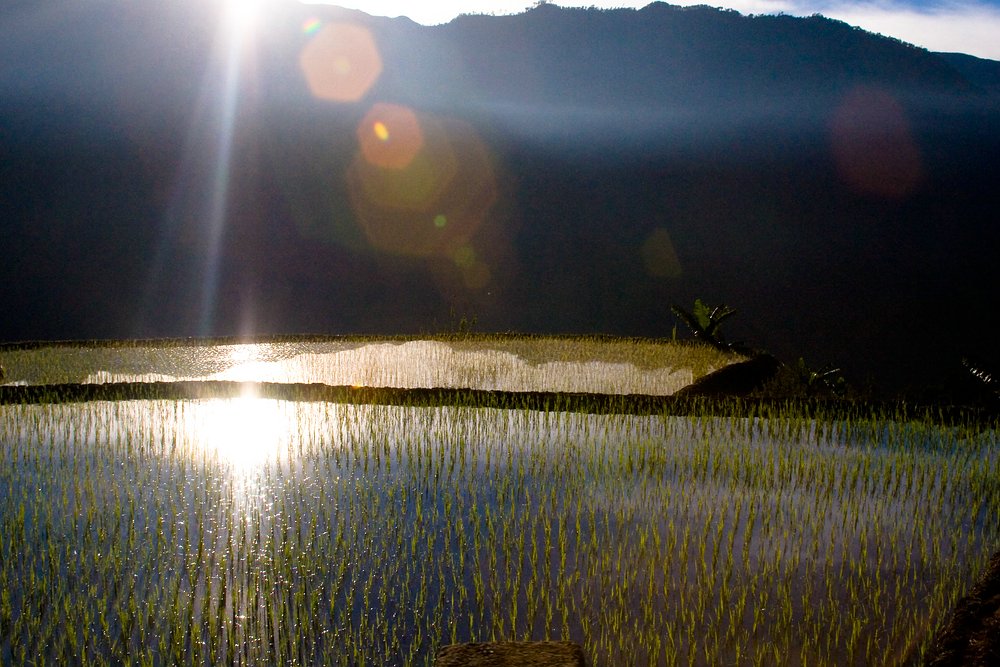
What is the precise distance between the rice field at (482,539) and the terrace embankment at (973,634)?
10.5 inches

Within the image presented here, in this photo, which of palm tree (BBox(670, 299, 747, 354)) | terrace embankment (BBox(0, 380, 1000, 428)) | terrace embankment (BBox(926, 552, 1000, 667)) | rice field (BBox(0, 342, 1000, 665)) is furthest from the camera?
palm tree (BBox(670, 299, 747, 354))

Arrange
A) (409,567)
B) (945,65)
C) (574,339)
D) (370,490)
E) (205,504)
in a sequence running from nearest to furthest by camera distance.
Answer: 1. (409,567)
2. (205,504)
3. (370,490)
4. (574,339)
5. (945,65)

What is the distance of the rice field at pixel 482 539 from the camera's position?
322 centimetres

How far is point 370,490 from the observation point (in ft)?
16.5

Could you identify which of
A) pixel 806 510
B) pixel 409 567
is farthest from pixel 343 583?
pixel 806 510

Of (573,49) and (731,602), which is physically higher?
(573,49)

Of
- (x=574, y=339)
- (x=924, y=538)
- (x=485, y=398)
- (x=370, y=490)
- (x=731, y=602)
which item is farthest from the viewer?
(x=574, y=339)

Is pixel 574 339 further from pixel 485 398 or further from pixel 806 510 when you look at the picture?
pixel 806 510

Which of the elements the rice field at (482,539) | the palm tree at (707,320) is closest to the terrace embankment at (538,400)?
the rice field at (482,539)

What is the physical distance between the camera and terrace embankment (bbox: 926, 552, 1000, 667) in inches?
110

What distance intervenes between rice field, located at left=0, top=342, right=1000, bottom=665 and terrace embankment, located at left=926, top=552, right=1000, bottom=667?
0.27 meters

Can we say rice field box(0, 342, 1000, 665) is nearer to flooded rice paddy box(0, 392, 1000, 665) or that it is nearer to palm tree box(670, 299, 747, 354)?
flooded rice paddy box(0, 392, 1000, 665)

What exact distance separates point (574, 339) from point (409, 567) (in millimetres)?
9781

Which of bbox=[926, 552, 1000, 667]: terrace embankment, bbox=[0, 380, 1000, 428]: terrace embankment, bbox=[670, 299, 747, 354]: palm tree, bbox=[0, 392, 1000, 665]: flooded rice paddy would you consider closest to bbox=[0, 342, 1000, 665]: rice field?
bbox=[0, 392, 1000, 665]: flooded rice paddy
